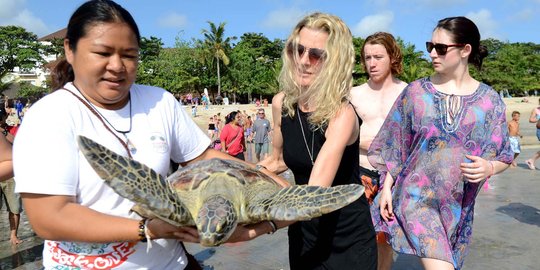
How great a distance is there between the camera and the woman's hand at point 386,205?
9.14 ft

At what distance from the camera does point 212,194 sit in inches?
65.9

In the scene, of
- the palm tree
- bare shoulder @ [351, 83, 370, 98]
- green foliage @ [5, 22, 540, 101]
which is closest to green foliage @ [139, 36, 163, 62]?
green foliage @ [5, 22, 540, 101]

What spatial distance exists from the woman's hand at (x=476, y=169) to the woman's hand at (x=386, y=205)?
502 mm

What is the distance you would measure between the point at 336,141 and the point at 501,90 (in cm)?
6699

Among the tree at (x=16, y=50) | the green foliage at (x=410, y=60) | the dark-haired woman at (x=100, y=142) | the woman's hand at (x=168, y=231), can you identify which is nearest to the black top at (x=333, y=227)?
the dark-haired woman at (x=100, y=142)

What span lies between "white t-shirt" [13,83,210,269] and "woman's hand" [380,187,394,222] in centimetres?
153

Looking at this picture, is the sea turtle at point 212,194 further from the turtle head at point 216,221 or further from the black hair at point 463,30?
the black hair at point 463,30

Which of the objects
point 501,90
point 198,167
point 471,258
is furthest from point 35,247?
point 501,90

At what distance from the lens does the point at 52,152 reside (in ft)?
4.50

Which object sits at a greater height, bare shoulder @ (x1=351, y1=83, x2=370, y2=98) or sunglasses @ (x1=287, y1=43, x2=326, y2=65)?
sunglasses @ (x1=287, y1=43, x2=326, y2=65)

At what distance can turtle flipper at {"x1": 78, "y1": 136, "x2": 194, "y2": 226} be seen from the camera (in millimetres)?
1355

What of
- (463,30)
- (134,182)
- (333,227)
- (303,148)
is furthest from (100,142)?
(463,30)

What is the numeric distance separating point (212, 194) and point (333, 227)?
767mm

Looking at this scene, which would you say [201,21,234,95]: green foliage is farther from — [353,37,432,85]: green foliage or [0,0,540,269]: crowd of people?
[0,0,540,269]: crowd of people
